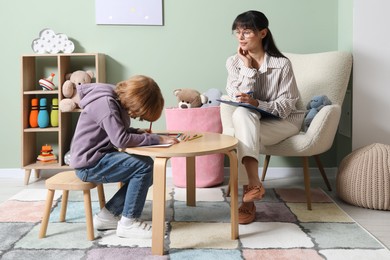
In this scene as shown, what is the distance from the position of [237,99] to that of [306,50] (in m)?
1.10

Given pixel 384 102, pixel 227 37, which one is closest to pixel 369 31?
pixel 384 102

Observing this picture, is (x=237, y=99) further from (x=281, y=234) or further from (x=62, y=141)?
(x=62, y=141)

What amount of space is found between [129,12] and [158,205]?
181 centimetres

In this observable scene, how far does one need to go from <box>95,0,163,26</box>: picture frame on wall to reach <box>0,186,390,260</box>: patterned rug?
4.21ft

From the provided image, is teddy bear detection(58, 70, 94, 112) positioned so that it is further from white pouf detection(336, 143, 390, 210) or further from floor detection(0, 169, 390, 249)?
white pouf detection(336, 143, 390, 210)

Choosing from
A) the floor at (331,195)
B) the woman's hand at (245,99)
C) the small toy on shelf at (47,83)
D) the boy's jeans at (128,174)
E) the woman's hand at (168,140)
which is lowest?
the floor at (331,195)

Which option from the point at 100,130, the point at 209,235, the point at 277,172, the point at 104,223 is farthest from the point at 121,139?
the point at 277,172

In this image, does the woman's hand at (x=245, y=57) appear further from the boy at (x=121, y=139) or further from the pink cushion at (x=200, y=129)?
the boy at (x=121, y=139)

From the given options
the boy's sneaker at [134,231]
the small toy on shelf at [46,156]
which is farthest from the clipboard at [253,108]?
the small toy on shelf at [46,156]

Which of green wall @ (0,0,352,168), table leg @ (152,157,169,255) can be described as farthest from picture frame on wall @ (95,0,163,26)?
table leg @ (152,157,169,255)

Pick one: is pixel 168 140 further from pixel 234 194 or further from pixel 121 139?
pixel 234 194

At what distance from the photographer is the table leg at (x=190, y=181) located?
98.0 inches

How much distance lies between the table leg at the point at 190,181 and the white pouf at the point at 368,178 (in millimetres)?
826

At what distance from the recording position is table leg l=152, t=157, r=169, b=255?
1.83m
